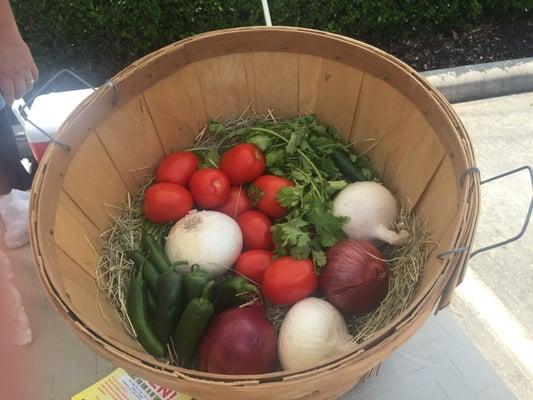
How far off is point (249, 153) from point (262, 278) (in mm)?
318

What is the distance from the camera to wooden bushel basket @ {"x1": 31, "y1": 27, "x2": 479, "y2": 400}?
815mm

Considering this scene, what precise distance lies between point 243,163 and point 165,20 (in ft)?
5.05

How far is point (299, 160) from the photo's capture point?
137cm

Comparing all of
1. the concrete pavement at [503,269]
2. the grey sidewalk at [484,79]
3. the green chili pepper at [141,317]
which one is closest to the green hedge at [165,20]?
the grey sidewalk at [484,79]

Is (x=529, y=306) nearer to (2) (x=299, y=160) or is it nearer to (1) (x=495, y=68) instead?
(2) (x=299, y=160)

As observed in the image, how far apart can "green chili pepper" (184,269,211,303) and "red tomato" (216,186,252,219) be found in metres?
0.25

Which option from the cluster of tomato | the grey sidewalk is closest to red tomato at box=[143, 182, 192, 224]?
the cluster of tomato

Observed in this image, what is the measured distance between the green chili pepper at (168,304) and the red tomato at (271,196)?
0.97 ft

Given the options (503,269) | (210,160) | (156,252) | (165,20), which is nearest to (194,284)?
(156,252)

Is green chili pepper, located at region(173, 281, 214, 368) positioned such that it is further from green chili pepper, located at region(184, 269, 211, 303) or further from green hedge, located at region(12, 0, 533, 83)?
green hedge, located at region(12, 0, 533, 83)

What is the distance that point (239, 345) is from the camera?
0.99 meters

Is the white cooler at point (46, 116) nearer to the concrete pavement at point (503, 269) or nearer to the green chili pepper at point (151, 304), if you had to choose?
the green chili pepper at point (151, 304)

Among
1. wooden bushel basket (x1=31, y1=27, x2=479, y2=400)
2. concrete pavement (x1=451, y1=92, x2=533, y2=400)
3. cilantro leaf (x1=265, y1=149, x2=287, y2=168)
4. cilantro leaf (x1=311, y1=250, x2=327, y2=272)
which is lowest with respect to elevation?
concrete pavement (x1=451, y1=92, x2=533, y2=400)

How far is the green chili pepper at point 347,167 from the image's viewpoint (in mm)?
1341
